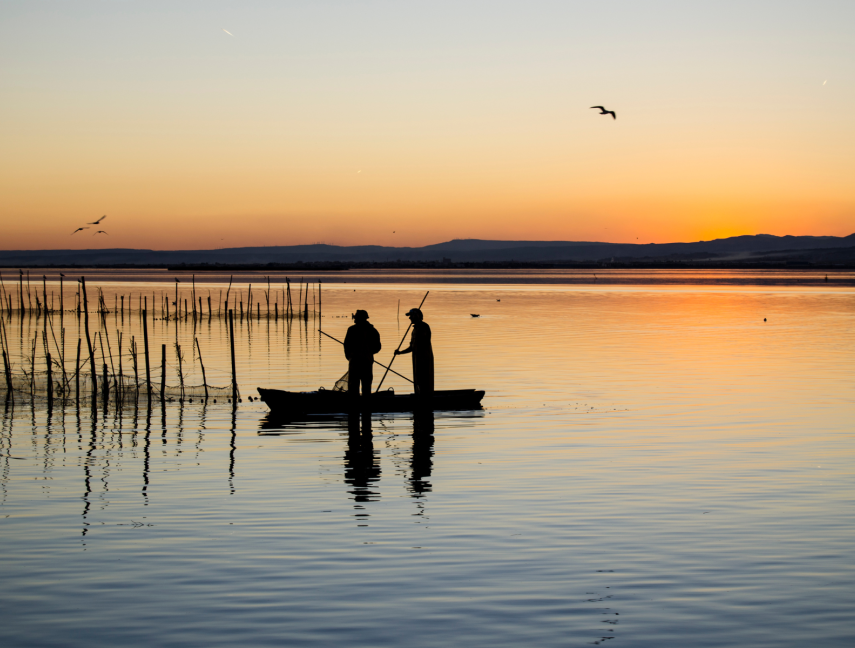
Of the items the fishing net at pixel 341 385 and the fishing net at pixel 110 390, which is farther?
the fishing net at pixel 110 390

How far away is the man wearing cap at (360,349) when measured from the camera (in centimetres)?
1877

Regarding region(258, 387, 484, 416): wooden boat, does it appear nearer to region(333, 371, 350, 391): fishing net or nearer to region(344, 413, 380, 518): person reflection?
region(333, 371, 350, 391): fishing net

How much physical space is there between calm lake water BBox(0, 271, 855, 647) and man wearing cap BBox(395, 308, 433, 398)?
892 millimetres

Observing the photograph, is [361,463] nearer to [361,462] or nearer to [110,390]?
[361,462]

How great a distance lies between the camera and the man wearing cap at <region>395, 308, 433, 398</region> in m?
19.4

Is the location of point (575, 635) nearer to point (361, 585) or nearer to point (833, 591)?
point (361, 585)

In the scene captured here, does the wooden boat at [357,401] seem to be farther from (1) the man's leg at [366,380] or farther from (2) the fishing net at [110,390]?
(2) the fishing net at [110,390]

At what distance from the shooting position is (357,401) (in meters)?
19.6

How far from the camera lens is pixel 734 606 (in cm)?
827

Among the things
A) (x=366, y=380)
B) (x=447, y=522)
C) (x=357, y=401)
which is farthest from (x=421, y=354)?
(x=447, y=522)

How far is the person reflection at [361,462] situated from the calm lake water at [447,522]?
0.26 feet

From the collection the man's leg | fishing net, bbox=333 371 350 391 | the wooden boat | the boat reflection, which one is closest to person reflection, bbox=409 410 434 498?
the boat reflection

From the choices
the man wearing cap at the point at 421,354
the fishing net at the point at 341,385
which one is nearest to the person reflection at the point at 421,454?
the man wearing cap at the point at 421,354

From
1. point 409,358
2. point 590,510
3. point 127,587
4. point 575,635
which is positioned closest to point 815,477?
point 590,510
